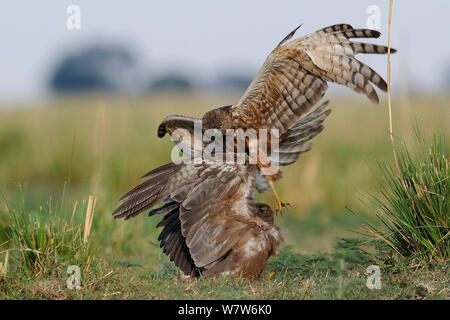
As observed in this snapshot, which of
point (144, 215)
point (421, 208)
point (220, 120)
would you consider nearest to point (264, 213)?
point (220, 120)

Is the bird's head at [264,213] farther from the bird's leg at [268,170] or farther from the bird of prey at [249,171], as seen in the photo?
the bird's leg at [268,170]

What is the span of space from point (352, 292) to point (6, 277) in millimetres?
2251

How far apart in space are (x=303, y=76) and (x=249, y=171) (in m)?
1.02

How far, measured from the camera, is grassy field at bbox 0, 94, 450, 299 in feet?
12.5

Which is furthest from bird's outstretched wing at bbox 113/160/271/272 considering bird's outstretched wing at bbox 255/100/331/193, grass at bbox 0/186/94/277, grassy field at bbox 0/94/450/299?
grass at bbox 0/186/94/277

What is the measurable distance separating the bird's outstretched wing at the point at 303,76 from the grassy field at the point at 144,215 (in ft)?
2.34

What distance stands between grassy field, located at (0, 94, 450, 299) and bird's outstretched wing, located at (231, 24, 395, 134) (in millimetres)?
712

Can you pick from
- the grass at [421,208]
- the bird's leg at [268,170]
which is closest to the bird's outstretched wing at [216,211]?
the bird's leg at [268,170]

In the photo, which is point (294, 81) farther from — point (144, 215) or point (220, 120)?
point (144, 215)

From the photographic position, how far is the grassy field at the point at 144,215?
3811 millimetres

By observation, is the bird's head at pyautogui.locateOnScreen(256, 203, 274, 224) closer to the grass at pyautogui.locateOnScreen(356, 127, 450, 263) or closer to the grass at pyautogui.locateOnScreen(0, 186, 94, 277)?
the grass at pyautogui.locateOnScreen(356, 127, 450, 263)

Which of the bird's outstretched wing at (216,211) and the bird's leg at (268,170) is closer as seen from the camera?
the bird's outstretched wing at (216,211)

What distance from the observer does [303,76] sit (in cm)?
491
